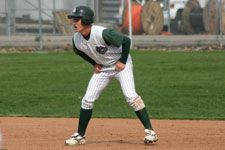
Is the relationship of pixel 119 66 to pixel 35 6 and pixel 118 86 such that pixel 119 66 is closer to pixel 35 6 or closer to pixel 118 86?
pixel 118 86

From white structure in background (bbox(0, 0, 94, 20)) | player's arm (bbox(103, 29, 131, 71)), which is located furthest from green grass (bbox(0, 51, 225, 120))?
white structure in background (bbox(0, 0, 94, 20))

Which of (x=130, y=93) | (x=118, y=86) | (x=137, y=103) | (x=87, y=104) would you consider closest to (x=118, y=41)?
(x=130, y=93)

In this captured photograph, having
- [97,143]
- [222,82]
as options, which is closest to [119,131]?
[97,143]

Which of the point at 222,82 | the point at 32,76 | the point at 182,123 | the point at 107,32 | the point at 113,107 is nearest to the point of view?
the point at 107,32

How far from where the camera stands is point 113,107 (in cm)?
1180

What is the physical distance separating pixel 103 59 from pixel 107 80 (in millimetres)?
303

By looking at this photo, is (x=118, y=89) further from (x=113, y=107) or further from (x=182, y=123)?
(x=182, y=123)

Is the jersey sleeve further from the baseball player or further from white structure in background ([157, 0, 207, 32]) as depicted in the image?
white structure in background ([157, 0, 207, 32])

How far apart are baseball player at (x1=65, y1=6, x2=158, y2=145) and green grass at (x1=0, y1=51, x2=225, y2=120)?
3339mm

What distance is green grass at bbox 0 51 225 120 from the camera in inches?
447

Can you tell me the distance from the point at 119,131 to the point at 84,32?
2283 mm

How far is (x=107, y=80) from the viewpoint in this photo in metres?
7.36

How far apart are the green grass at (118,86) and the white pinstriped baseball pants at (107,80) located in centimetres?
338

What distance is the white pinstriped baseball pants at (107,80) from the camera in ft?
23.5
